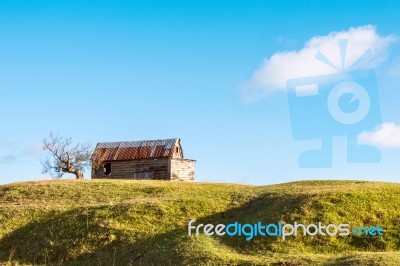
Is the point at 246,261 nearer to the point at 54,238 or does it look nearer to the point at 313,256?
the point at 313,256

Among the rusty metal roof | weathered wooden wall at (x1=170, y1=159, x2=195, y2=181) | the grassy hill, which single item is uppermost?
the rusty metal roof

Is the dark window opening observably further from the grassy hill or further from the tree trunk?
the grassy hill

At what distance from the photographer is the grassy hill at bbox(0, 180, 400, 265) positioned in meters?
22.4

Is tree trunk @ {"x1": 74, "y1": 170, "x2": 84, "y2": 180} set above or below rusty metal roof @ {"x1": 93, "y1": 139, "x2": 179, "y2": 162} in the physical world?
below

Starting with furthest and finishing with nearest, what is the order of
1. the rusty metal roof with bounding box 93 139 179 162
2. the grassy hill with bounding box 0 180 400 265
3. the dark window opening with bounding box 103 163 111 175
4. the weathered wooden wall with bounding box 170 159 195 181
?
the dark window opening with bounding box 103 163 111 175, the rusty metal roof with bounding box 93 139 179 162, the weathered wooden wall with bounding box 170 159 195 181, the grassy hill with bounding box 0 180 400 265

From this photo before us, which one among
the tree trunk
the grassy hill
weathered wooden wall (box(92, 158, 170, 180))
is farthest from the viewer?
the tree trunk

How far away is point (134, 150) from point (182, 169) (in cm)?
624

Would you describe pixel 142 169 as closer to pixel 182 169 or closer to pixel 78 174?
pixel 182 169

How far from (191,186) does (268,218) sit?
645 inches

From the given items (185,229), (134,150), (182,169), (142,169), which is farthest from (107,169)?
(185,229)

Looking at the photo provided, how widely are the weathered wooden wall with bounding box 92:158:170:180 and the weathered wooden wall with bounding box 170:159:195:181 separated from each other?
67 centimetres

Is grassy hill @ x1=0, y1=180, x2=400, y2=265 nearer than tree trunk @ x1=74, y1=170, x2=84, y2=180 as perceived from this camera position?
Yes

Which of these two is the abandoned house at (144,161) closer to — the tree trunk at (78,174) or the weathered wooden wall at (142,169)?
the weathered wooden wall at (142,169)

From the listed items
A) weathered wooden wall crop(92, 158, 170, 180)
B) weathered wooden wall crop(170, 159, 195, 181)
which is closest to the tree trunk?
weathered wooden wall crop(92, 158, 170, 180)
